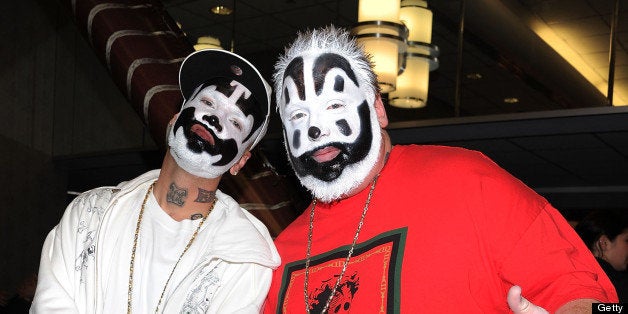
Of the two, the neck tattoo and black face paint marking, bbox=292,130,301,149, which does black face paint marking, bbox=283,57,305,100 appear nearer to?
black face paint marking, bbox=292,130,301,149

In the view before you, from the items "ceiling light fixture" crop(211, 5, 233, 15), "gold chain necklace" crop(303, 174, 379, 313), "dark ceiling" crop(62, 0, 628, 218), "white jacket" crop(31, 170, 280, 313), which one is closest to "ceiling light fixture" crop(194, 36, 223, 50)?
"dark ceiling" crop(62, 0, 628, 218)

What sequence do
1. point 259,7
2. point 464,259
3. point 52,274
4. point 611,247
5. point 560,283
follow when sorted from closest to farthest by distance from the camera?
point 560,283
point 464,259
point 52,274
point 611,247
point 259,7

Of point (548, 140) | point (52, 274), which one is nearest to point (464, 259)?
point (52, 274)

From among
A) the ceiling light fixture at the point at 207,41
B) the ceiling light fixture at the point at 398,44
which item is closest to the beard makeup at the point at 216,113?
the ceiling light fixture at the point at 398,44

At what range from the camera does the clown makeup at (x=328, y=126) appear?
2320 mm

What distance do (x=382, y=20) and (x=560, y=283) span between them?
12.0 feet

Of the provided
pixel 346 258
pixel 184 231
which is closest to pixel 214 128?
Answer: pixel 184 231

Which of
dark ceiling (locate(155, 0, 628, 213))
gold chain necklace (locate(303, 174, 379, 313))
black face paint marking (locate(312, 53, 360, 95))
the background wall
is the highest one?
black face paint marking (locate(312, 53, 360, 95))

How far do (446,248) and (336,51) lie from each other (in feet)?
2.50

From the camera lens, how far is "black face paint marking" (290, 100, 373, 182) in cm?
232

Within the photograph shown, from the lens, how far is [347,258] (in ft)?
7.33

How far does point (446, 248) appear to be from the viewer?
2.07 meters

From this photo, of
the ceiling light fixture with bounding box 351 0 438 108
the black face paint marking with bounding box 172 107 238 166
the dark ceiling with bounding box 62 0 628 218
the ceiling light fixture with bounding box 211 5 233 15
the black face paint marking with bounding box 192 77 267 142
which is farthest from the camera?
the ceiling light fixture with bounding box 211 5 233 15

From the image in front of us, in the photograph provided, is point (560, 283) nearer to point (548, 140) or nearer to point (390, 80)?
point (390, 80)
